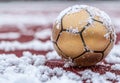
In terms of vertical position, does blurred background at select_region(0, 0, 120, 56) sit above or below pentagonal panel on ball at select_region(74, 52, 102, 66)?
below

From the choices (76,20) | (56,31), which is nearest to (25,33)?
(56,31)

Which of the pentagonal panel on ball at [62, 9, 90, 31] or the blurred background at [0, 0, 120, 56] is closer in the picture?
the pentagonal panel on ball at [62, 9, 90, 31]

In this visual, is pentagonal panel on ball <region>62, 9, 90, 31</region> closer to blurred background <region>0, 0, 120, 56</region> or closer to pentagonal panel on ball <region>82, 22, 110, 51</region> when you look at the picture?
pentagonal panel on ball <region>82, 22, 110, 51</region>

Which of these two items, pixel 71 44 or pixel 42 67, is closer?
pixel 71 44

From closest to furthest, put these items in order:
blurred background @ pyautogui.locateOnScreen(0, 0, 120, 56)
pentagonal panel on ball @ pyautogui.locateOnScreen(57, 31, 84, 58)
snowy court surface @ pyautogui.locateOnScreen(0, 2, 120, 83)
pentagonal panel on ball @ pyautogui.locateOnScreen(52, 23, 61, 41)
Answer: snowy court surface @ pyautogui.locateOnScreen(0, 2, 120, 83)
pentagonal panel on ball @ pyautogui.locateOnScreen(57, 31, 84, 58)
pentagonal panel on ball @ pyautogui.locateOnScreen(52, 23, 61, 41)
blurred background @ pyautogui.locateOnScreen(0, 0, 120, 56)

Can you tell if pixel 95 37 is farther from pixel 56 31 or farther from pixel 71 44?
pixel 56 31

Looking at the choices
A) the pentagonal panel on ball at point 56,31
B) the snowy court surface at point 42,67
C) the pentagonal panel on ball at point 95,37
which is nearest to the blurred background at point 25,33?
the snowy court surface at point 42,67

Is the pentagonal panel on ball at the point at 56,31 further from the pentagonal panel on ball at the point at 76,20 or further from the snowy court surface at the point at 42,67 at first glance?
the snowy court surface at the point at 42,67

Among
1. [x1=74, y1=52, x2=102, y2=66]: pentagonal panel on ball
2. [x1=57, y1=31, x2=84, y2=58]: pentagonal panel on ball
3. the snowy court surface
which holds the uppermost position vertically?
[x1=57, y1=31, x2=84, y2=58]: pentagonal panel on ball

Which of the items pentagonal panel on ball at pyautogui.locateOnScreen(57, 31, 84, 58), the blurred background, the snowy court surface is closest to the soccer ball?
pentagonal panel on ball at pyautogui.locateOnScreen(57, 31, 84, 58)

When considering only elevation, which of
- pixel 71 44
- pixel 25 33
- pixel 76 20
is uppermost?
pixel 76 20
